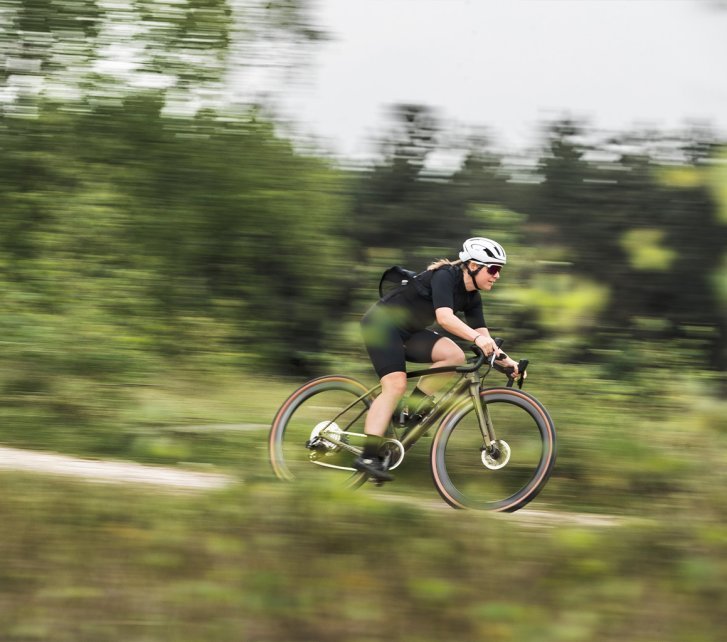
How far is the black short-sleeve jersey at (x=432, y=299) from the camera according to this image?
6000 mm

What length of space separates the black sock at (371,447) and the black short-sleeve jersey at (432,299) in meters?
0.75

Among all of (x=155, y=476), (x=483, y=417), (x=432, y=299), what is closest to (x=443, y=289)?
(x=432, y=299)

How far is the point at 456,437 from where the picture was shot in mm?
6195

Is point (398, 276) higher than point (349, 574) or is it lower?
higher

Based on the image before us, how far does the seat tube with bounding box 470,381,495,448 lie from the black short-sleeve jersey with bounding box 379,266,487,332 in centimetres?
49

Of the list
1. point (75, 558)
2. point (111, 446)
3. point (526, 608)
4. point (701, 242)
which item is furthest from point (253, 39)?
point (526, 608)

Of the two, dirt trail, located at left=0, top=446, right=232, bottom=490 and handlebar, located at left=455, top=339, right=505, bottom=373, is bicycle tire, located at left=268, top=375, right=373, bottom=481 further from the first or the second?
handlebar, located at left=455, top=339, right=505, bottom=373

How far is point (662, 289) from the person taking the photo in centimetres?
1049

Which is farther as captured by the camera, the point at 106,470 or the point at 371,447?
the point at 106,470

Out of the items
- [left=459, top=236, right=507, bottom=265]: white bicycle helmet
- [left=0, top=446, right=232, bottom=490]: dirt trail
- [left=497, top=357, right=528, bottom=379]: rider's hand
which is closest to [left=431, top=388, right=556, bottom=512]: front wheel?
[left=497, top=357, right=528, bottom=379]: rider's hand

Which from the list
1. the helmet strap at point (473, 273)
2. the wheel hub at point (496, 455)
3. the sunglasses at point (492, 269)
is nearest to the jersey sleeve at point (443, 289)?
the helmet strap at point (473, 273)

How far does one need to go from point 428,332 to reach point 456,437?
0.72 m

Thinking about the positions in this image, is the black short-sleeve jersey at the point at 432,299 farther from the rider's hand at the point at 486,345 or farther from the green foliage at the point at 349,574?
the green foliage at the point at 349,574

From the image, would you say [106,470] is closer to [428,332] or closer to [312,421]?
[312,421]
